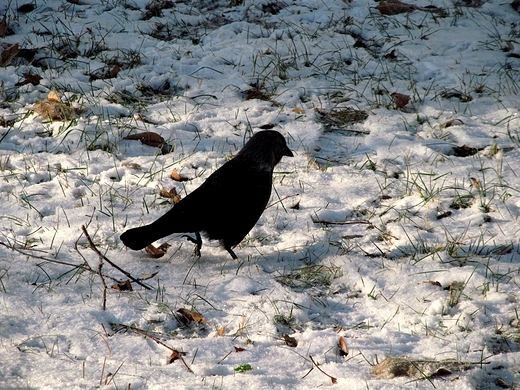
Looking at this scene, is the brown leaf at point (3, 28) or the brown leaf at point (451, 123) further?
the brown leaf at point (3, 28)

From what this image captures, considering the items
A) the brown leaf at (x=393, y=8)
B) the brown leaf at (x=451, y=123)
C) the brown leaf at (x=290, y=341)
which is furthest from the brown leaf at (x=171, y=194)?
the brown leaf at (x=393, y=8)

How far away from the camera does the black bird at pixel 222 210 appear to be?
3856 millimetres

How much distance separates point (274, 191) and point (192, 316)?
1.66m

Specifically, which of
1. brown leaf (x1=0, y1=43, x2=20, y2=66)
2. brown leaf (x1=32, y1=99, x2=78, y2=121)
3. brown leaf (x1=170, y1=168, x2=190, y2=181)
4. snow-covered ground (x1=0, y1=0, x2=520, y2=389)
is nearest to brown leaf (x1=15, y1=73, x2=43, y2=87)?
snow-covered ground (x1=0, y1=0, x2=520, y2=389)

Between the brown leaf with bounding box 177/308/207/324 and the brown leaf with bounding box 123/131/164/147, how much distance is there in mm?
2275

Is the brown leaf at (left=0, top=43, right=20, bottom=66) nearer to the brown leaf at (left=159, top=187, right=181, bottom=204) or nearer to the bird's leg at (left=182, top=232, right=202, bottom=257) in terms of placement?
the brown leaf at (left=159, top=187, right=181, bottom=204)

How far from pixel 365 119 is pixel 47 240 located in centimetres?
290

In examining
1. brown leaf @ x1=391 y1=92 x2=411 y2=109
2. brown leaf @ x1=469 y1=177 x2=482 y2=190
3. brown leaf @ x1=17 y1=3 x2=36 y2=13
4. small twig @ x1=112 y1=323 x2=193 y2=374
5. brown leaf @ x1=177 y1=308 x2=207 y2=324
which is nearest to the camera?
small twig @ x1=112 y1=323 x2=193 y2=374

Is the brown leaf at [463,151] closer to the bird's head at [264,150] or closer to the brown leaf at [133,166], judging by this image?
the bird's head at [264,150]

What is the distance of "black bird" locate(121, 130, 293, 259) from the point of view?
3856 millimetres

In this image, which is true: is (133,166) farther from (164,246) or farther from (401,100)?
(401,100)

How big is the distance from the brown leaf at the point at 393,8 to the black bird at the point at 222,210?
160 inches

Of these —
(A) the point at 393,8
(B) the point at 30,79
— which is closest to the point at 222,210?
(B) the point at 30,79

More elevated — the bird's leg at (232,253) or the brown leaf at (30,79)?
the brown leaf at (30,79)
